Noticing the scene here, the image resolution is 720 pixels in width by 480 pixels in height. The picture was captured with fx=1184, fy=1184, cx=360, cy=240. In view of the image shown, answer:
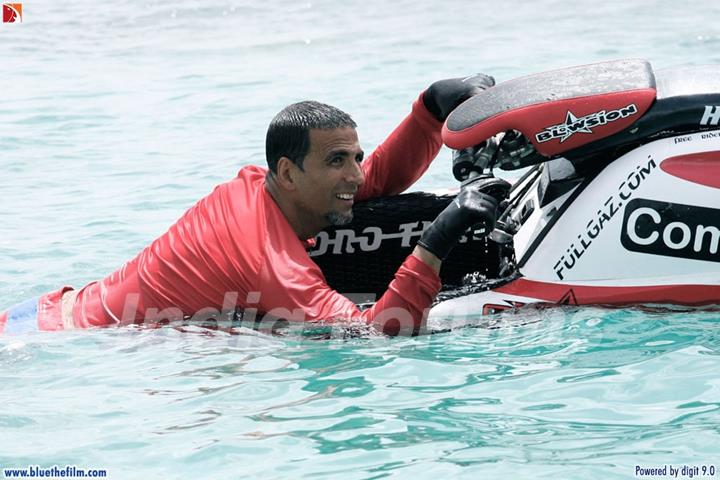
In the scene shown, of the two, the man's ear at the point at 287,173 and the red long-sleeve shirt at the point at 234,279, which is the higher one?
the man's ear at the point at 287,173

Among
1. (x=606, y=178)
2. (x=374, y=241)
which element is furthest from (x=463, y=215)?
(x=374, y=241)

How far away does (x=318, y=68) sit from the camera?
1152cm

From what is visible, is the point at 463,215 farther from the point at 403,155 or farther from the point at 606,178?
the point at 403,155

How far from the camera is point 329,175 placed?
4.53 metres

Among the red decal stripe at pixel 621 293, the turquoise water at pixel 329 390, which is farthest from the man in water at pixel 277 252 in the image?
the red decal stripe at pixel 621 293

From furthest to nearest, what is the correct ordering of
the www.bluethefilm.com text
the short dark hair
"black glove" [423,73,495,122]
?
"black glove" [423,73,495,122] → the short dark hair → the www.bluethefilm.com text

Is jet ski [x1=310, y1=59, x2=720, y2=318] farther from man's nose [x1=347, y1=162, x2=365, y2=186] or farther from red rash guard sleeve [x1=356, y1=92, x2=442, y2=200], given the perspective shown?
red rash guard sleeve [x1=356, y1=92, x2=442, y2=200]

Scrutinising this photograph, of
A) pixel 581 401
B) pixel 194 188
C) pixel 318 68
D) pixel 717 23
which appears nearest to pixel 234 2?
pixel 318 68

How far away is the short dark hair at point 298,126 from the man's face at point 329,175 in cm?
2

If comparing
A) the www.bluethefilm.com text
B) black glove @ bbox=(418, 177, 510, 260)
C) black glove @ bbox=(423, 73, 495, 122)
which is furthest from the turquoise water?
black glove @ bbox=(423, 73, 495, 122)

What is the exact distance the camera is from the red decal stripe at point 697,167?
165 inches

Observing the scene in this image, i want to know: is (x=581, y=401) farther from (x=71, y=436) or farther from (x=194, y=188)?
(x=194, y=188)

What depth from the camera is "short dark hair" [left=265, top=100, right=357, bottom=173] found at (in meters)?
4.52

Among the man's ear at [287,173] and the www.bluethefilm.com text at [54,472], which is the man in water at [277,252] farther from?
the www.bluethefilm.com text at [54,472]
